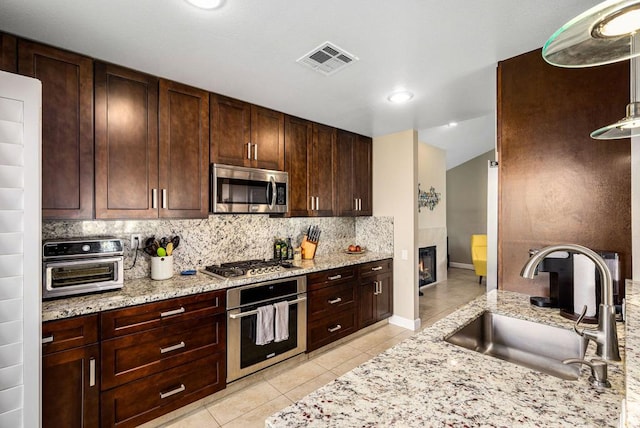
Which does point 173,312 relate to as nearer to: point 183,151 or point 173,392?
point 173,392

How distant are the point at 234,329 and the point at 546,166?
2439 millimetres

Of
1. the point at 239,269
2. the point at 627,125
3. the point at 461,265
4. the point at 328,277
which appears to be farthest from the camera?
the point at 461,265

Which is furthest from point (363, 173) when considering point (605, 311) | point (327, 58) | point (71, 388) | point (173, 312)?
point (71, 388)

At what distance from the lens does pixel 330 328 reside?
10.4 feet

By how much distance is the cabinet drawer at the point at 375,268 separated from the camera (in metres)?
3.51

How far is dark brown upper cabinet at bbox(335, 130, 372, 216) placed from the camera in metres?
3.72

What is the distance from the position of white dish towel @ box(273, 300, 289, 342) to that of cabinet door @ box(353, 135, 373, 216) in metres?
1.70

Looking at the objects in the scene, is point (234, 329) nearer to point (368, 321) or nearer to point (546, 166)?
point (368, 321)

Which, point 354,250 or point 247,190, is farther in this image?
point 354,250

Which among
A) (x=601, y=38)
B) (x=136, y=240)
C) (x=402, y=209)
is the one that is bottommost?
(x=136, y=240)

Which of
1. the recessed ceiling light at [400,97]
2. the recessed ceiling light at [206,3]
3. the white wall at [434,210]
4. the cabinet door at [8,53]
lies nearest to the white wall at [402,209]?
the recessed ceiling light at [400,97]

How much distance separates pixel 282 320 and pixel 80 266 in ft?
4.96

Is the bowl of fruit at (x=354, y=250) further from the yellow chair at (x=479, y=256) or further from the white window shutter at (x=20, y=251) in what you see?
the yellow chair at (x=479, y=256)

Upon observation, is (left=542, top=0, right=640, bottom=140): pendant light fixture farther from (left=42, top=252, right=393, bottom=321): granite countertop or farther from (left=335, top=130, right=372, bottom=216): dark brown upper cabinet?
(left=335, top=130, right=372, bottom=216): dark brown upper cabinet
